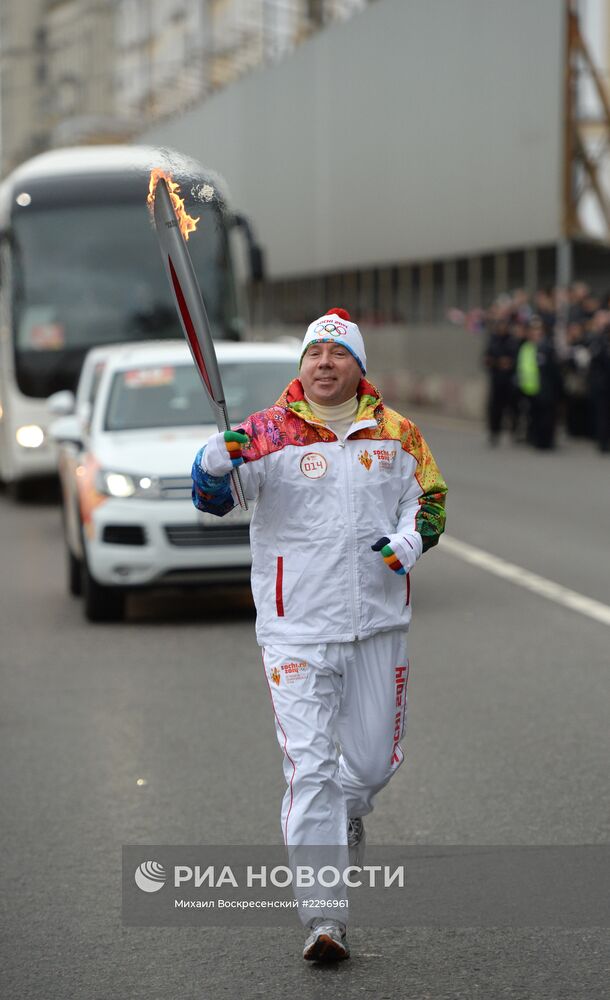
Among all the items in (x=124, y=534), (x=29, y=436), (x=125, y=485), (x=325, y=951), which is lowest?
(x=29, y=436)

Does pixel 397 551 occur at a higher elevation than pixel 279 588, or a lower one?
higher

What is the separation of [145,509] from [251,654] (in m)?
1.53

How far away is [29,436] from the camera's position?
806 inches

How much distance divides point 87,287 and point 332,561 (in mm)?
15961

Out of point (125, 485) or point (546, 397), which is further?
point (546, 397)

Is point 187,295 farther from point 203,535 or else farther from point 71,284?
point 71,284

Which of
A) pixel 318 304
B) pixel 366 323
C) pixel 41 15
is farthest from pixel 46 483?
pixel 41 15

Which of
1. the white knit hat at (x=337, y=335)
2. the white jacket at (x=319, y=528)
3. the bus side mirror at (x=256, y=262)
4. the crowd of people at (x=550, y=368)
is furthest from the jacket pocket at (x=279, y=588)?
the crowd of people at (x=550, y=368)

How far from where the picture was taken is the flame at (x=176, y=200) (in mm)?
4895

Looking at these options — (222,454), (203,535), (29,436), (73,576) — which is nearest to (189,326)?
(222,454)

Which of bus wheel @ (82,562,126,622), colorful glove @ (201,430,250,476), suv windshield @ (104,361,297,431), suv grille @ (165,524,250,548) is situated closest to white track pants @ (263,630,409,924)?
colorful glove @ (201,430,250,476)

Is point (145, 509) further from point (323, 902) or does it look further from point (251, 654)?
point (323, 902)

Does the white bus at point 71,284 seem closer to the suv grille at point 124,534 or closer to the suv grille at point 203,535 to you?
the suv grille at point 124,534

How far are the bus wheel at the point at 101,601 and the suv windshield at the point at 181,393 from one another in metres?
1.32
